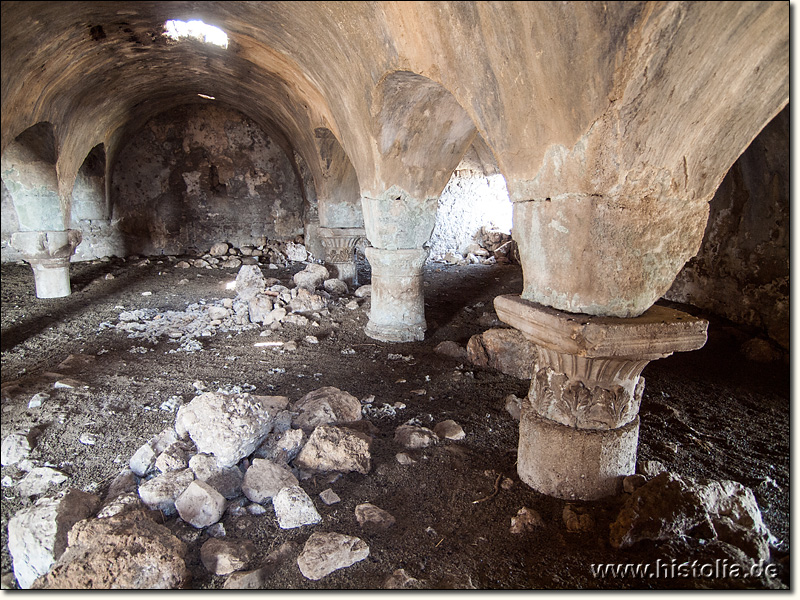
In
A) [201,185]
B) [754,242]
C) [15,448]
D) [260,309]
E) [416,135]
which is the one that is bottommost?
[15,448]

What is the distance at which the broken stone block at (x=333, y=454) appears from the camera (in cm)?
308

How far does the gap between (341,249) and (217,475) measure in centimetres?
649

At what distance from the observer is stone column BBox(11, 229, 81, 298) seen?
734cm

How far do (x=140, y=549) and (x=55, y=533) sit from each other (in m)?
0.46

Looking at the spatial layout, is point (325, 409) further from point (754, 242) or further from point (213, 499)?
point (754, 242)

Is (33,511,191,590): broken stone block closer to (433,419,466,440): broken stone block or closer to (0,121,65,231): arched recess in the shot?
(433,419,466,440): broken stone block

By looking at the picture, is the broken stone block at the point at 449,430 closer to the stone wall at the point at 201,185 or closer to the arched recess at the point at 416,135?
the arched recess at the point at 416,135

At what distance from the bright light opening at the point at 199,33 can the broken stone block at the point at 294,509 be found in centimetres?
558

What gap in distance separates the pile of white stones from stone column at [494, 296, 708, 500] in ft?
2.82

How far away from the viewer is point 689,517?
7.93ft

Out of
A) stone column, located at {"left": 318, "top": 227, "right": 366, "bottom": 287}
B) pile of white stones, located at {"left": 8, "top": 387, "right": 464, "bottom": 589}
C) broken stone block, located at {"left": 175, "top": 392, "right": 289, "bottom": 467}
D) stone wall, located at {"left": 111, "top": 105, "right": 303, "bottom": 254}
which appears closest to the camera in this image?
pile of white stones, located at {"left": 8, "top": 387, "right": 464, "bottom": 589}

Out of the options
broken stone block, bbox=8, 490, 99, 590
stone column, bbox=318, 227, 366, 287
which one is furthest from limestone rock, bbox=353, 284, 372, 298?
broken stone block, bbox=8, 490, 99, 590

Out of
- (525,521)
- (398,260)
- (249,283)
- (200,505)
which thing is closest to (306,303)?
(249,283)

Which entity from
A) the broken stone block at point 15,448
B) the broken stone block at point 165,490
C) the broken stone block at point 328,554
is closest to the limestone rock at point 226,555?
the broken stone block at point 328,554
